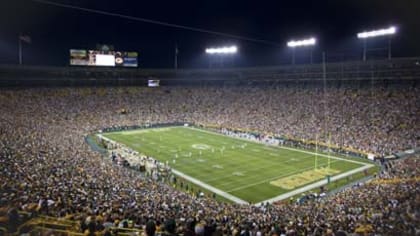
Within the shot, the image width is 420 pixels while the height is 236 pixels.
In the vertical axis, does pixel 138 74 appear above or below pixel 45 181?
above

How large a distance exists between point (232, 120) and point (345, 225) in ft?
145

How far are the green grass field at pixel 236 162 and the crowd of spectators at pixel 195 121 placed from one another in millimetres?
4500

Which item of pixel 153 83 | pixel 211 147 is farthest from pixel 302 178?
pixel 153 83

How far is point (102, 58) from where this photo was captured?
64750 millimetres

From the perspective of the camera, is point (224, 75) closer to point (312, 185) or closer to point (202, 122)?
point (202, 122)

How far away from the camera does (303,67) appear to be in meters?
57.8

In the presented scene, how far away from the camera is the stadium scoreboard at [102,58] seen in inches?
2442

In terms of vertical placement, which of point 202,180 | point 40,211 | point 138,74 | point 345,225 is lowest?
point 202,180

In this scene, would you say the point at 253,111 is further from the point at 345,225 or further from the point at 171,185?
the point at 345,225

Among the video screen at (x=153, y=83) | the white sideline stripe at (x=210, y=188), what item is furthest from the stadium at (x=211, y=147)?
the video screen at (x=153, y=83)

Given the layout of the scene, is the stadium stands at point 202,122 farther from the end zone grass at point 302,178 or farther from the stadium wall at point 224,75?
the end zone grass at point 302,178

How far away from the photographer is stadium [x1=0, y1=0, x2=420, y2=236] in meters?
11.3

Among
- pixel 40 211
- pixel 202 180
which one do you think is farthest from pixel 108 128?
pixel 40 211

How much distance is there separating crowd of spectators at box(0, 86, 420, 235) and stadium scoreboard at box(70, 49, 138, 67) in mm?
5430
